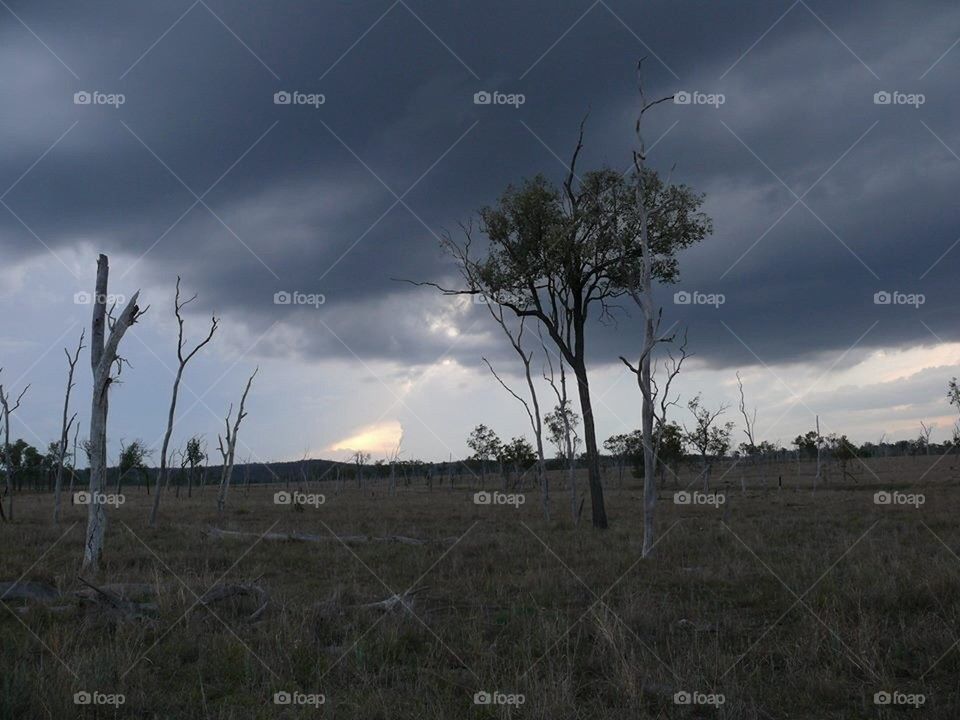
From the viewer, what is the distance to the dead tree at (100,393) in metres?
13.8

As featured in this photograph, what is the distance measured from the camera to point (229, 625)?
8430 millimetres

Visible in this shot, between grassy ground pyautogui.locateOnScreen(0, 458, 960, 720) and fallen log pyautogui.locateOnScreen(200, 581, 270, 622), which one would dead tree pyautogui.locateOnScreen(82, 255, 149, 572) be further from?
fallen log pyautogui.locateOnScreen(200, 581, 270, 622)

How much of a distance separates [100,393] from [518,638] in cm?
1137

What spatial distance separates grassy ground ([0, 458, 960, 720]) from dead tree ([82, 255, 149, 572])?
888 mm

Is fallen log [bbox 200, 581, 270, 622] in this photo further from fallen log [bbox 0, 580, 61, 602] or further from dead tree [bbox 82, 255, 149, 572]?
dead tree [bbox 82, 255, 149, 572]

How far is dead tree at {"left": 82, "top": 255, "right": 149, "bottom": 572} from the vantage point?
13812mm

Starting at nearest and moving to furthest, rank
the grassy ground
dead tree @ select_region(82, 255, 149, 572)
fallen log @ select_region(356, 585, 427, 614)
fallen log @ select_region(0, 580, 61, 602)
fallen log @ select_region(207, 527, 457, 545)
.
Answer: the grassy ground → fallen log @ select_region(356, 585, 427, 614) → fallen log @ select_region(0, 580, 61, 602) → dead tree @ select_region(82, 255, 149, 572) → fallen log @ select_region(207, 527, 457, 545)

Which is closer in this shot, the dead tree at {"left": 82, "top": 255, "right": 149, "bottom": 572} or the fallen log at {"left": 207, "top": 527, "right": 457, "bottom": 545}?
the dead tree at {"left": 82, "top": 255, "right": 149, "bottom": 572}

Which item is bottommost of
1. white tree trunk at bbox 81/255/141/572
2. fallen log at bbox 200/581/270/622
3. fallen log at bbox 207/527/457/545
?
fallen log at bbox 207/527/457/545

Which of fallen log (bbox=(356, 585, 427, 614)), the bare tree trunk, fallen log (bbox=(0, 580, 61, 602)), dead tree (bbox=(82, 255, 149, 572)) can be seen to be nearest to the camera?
fallen log (bbox=(356, 585, 427, 614))

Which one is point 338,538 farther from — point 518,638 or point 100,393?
point 518,638

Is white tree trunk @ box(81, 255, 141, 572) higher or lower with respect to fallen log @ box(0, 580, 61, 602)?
higher

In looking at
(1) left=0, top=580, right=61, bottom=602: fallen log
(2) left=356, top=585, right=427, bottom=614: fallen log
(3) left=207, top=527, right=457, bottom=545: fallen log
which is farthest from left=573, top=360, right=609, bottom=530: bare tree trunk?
(1) left=0, top=580, right=61, bottom=602: fallen log

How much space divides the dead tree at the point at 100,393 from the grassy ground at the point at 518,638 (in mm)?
888
